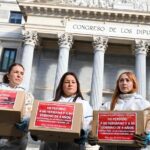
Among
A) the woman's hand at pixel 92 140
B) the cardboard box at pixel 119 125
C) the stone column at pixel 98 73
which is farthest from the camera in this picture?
the stone column at pixel 98 73

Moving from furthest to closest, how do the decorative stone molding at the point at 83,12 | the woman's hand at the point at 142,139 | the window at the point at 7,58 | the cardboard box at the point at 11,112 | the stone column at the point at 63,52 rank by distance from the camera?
1. the window at the point at 7,58
2. the decorative stone molding at the point at 83,12
3. the stone column at the point at 63,52
4. the cardboard box at the point at 11,112
5. the woman's hand at the point at 142,139

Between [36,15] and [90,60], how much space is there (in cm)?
640

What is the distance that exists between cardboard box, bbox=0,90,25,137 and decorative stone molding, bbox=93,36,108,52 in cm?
2186

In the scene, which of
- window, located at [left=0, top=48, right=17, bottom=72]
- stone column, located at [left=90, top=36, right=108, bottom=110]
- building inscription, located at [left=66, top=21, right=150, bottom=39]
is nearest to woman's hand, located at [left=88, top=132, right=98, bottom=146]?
stone column, located at [left=90, top=36, right=108, bottom=110]

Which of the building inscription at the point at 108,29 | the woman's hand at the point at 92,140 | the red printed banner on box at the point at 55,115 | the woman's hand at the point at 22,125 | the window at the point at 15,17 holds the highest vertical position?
the window at the point at 15,17

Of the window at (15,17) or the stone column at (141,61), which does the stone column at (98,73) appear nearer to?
the stone column at (141,61)

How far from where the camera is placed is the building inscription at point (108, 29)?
28.8 meters

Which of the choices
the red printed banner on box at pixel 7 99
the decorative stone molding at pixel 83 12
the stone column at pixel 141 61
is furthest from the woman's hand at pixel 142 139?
the decorative stone molding at pixel 83 12

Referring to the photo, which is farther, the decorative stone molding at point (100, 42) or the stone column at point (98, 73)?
the decorative stone molding at point (100, 42)

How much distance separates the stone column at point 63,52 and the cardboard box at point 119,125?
68.1 ft

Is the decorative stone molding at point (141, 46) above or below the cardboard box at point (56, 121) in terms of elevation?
above

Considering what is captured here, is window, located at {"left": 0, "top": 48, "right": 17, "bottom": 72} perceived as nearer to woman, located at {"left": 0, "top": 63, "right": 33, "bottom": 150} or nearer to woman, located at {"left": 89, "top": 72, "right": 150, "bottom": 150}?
woman, located at {"left": 0, "top": 63, "right": 33, "bottom": 150}

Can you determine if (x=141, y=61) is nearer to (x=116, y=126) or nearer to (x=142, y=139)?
(x=116, y=126)

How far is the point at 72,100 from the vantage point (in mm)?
6848
